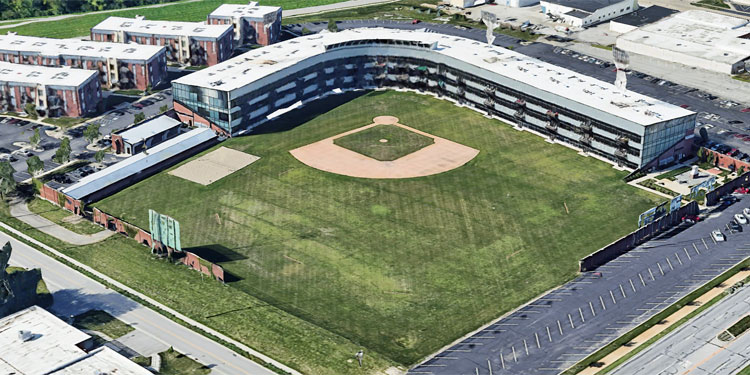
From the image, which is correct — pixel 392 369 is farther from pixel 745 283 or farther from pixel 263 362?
pixel 745 283

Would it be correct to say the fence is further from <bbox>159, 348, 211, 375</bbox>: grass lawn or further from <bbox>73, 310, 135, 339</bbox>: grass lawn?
<bbox>73, 310, 135, 339</bbox>: grass lawn

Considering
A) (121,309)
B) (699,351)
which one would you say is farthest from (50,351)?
(699,351)

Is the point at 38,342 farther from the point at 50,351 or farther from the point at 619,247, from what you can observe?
the point at 619,247

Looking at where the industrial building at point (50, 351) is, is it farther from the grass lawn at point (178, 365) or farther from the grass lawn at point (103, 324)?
the grass lawn at point (178, 365)

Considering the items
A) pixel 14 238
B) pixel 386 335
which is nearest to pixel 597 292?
pixel 386 335

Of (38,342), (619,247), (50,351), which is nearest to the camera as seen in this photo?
(50,351)

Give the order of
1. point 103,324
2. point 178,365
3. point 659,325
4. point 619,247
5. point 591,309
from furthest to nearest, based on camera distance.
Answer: point 619,247 → point 591,309 → point 103,324 → point 659,325 → point 178,365

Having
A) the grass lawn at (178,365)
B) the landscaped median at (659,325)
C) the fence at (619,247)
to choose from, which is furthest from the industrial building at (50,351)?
the fence at (619,247)
